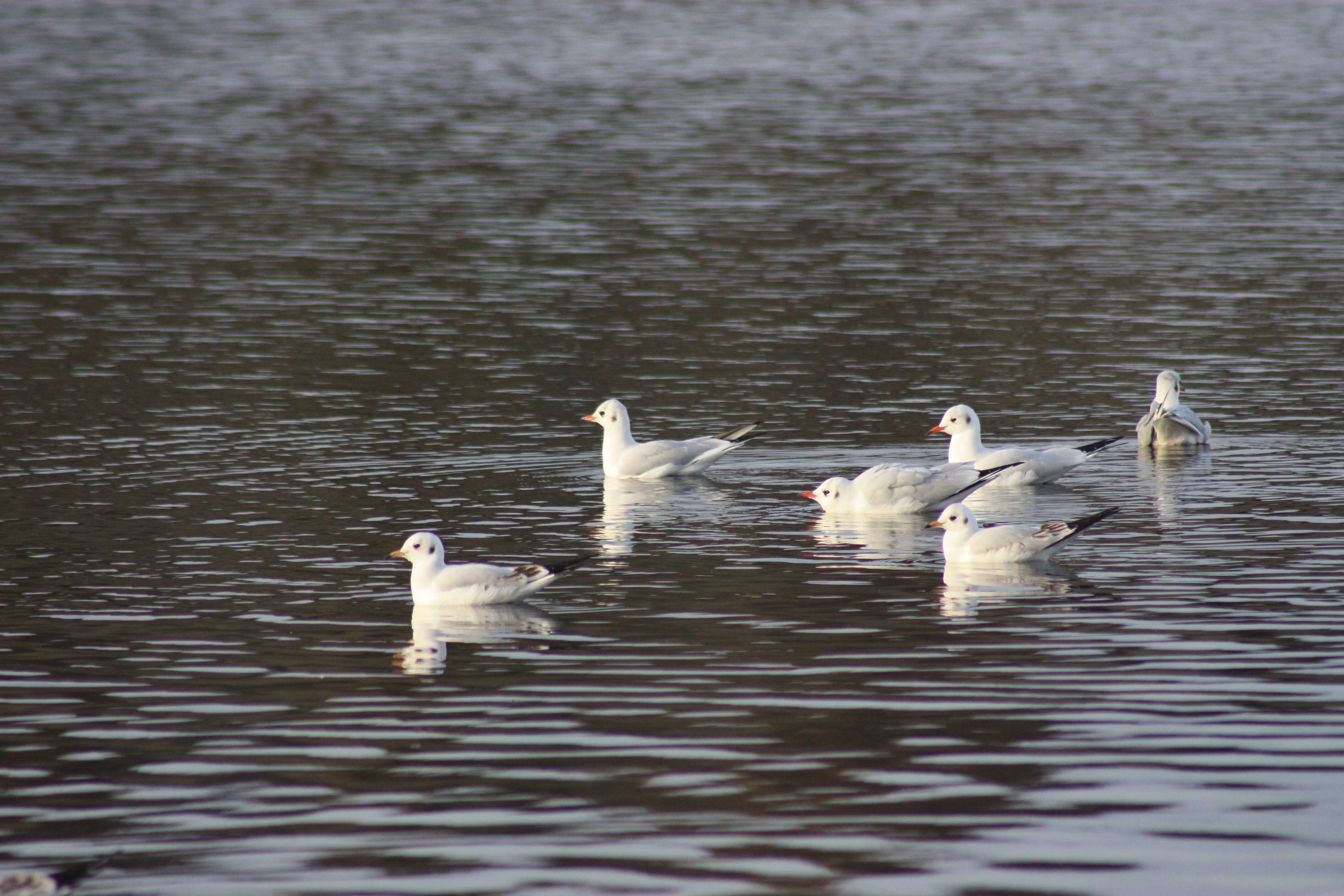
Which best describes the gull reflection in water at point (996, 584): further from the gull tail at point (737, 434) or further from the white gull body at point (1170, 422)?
the white gull body at point (1170, 422)

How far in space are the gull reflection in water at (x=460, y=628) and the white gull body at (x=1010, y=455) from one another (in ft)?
21.6

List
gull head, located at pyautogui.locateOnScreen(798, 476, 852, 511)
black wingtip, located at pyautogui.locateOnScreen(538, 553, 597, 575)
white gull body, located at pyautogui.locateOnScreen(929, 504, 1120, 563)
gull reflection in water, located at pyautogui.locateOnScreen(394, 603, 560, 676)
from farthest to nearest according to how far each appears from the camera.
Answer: gull head, located at pyautogui.locateOnScreen(798, 476, 852, 511) → white gull body, located at pyautogui.locateOnScreen(929, 504, 1120, 563) → black wingtip, located at pyautogui.locateOnScreen(538, 553, 597, 575) → gull reflection in water, located at pyautogui.locateOnScreen(394, 603, 560, 676)

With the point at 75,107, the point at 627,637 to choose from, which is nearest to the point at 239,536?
the point at 627,637

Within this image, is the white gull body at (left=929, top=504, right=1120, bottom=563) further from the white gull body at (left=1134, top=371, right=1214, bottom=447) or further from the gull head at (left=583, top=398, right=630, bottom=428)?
the white gull body at (left=1134, top=371, right=1214, bottom=447)

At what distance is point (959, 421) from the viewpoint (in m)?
20.5

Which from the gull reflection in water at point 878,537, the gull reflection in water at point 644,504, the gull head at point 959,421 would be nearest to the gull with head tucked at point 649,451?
the gull reflection in water at point 644,504

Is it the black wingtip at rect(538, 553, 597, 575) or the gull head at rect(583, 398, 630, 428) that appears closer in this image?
the black wingtip at rect(538, 553, 597, 575)

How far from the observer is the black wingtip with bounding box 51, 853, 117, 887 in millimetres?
9109

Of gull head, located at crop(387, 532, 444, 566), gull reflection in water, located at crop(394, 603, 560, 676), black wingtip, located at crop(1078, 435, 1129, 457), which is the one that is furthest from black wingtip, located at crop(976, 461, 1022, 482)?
gull head, located at crop(387, 532, 444, 566)

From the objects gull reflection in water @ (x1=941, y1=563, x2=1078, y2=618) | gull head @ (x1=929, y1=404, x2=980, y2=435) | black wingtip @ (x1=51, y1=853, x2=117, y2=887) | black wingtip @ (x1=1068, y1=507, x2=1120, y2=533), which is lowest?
black wingtip @ (x1=51, y1=853, x2=117, y2=887)

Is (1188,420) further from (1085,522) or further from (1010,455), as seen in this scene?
(1085,522)

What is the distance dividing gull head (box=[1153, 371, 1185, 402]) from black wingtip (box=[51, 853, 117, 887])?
15.1m

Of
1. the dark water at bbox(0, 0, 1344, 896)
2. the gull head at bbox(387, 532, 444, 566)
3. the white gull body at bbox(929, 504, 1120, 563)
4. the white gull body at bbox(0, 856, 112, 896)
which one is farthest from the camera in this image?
the white gull body at bbox(929, 504, 1120, 563)

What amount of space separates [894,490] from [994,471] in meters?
1.14
